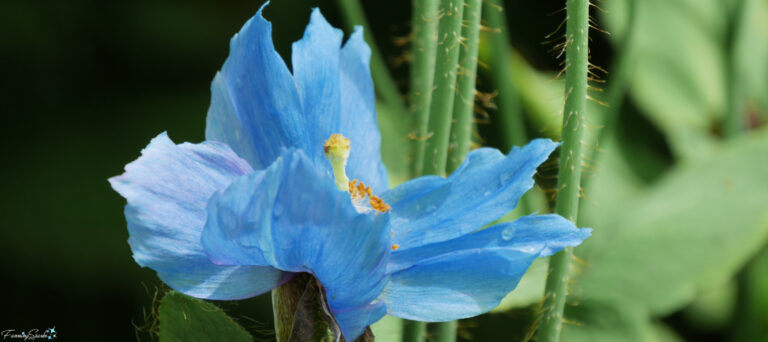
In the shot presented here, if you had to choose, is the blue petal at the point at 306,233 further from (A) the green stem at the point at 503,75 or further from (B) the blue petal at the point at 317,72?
(A) the green stem at the point at 503,75

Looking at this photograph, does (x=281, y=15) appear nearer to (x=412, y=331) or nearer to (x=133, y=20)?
(x=133, y=20)

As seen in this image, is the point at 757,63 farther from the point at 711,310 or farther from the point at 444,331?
the point at 444,331

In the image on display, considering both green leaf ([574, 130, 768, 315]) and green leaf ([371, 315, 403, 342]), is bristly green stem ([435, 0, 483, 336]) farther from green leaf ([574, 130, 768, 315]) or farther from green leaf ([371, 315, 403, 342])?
green leaf ([574, 130, 768, 315])

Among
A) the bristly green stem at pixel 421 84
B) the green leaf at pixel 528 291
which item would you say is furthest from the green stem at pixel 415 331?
the green leaf at pixel 528 291

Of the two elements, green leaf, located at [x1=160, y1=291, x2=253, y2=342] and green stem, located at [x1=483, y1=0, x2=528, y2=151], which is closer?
green leaf, located at [x1=160, y1=291, x2=253, y2=342]

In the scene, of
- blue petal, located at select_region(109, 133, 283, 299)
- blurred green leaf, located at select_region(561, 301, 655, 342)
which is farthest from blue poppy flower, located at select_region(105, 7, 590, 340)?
blurred green leaf, located at select_region(561, 301, 655, 342)

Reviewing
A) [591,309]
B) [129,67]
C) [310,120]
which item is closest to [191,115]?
[129,67]
